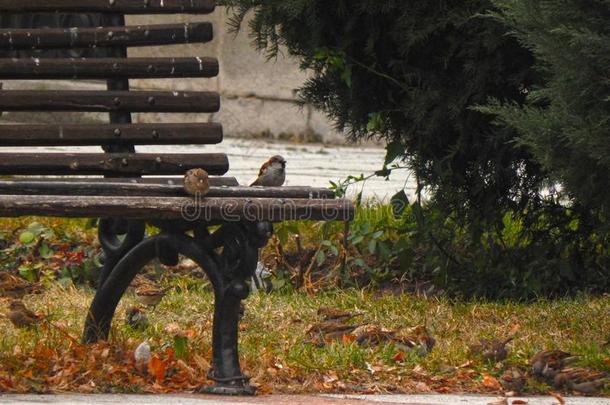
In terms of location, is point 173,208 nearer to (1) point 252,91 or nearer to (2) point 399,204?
(2) point 399,204

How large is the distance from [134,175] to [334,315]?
916 millimetres

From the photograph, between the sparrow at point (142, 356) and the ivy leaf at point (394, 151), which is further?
the ivy leaf at point (394, 151)

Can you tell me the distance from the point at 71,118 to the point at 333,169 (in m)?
2.39

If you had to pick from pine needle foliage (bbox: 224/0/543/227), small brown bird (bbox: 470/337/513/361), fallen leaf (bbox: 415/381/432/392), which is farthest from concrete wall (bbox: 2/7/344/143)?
fallen leaf (bbox: 415/381/432/392)

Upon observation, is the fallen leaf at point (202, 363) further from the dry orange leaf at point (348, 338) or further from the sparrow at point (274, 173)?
the sparrow at point (274, 173)

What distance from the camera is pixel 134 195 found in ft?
12.1

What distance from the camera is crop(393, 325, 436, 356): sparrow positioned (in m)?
4.23

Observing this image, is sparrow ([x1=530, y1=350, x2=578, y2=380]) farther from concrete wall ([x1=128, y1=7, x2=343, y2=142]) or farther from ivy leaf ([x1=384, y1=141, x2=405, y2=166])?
concrete wall ([x1=128, y1=7, x2=343, y2=142])

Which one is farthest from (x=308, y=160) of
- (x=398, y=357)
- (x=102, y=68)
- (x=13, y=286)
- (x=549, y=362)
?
(x=549, y=362)

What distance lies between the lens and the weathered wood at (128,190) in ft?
11.9

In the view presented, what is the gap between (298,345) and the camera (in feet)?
14.0

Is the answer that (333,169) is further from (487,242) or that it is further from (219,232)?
(219,232)

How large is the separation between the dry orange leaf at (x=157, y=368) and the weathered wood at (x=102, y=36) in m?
1.22

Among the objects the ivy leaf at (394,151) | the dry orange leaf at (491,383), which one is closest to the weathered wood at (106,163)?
the dry orange leaf at (491,383)
